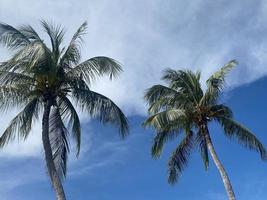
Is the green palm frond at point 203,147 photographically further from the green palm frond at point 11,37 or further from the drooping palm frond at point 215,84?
the green palm frond at point 11,37

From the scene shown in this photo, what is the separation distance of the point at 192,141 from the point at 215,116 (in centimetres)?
195

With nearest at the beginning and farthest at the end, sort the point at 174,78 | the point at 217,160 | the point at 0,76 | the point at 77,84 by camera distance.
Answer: the point at 0,76, the point at 77,84, the point at 217,160, the point at 174,78

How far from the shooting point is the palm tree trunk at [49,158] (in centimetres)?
2159

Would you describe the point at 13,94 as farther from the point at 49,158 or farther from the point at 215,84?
the point at 215,84

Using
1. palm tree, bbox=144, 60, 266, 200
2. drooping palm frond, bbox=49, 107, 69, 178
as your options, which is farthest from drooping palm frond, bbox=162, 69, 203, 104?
drooping palm frond, bbox=49, 107, 69, 178

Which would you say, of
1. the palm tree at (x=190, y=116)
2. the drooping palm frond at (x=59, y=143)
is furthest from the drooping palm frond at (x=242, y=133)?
the drooping palm frond at (x=59, y=143)

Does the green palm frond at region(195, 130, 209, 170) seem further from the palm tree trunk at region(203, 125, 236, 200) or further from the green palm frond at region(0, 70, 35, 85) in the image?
the green palm frond at region(0, 70, 35, 85)

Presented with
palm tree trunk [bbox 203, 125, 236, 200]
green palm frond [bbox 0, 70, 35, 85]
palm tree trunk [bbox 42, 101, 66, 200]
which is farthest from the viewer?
palm tree trunk [bbox 203, 125, 236, 200]

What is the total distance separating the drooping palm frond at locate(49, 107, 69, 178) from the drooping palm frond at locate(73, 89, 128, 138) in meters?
1.24

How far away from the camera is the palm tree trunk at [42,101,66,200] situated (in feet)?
70.8

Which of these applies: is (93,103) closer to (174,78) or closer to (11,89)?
(11,89)

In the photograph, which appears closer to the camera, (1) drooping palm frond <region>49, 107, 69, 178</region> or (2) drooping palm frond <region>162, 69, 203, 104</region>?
(1) drooping palm frond <region>49, 107, 69, 178</region>

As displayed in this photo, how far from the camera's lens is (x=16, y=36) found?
948 inches

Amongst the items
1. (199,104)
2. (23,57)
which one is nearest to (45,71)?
(23,57)
